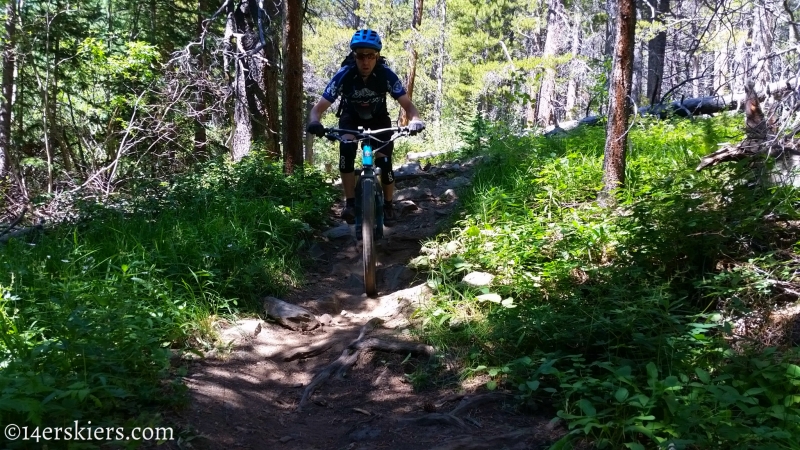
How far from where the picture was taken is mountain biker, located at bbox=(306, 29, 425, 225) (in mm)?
5535

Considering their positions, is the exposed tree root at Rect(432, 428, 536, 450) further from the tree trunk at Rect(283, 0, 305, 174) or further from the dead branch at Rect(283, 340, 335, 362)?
the tree trunk at Rect(283, 0, 305, 174)

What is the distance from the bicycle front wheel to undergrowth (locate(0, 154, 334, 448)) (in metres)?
0.84

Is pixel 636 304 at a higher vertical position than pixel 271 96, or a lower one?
lower

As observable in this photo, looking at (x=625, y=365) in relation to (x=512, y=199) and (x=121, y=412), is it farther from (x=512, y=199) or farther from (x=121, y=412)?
(x=512, y=199)

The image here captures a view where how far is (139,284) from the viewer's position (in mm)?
4367

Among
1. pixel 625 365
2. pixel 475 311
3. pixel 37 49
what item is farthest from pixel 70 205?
pixel 625 365

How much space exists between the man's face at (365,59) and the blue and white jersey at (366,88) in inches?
3.0

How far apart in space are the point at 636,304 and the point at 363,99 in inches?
138

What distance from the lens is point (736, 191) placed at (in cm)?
407

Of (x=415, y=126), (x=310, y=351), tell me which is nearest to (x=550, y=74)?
(x=415, y=126)

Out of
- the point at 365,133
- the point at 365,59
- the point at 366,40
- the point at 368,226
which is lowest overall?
the point at 368,226

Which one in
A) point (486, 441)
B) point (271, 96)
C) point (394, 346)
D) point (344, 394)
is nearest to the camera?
point (486, 441)

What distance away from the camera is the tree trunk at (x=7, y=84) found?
9609 millimetres

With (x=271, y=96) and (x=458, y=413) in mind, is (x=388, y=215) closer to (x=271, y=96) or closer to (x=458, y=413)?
(x=458, y=413)
